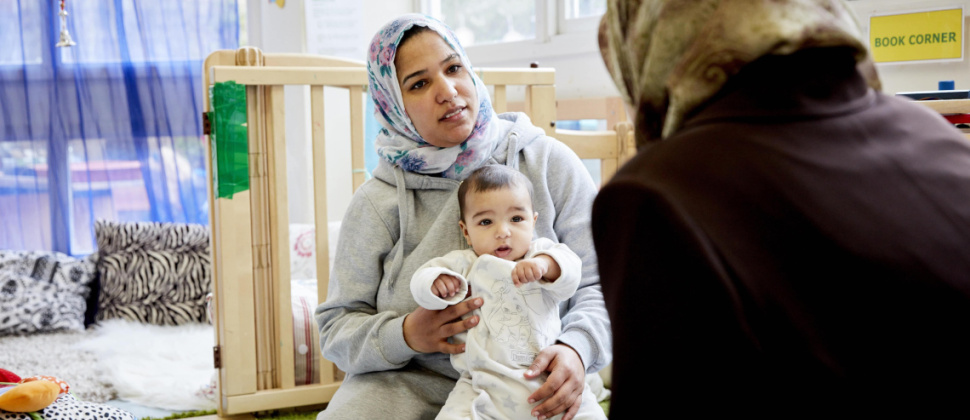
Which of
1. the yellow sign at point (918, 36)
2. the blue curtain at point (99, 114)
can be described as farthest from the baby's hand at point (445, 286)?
the blue curtain at point (99, 114)

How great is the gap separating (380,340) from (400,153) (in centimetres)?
37

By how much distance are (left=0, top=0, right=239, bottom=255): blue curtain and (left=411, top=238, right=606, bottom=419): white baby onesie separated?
2727 mm

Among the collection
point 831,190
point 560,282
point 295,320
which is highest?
point 831,190

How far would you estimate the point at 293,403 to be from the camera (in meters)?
1.91

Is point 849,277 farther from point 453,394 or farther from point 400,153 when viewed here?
point 400,153

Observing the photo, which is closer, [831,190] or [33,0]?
[831,190]

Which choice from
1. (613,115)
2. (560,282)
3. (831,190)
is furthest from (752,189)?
(613,115)

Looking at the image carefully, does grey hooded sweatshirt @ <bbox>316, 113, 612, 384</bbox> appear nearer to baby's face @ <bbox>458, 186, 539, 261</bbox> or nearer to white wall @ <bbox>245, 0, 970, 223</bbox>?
baby's face @ <bbox>458, 186, 539, 261</bbox>

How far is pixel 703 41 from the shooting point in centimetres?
69

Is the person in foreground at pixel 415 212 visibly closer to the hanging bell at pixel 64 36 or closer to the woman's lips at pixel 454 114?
the woman's lips at pixel 454 114

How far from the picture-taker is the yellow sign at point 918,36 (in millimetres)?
1871

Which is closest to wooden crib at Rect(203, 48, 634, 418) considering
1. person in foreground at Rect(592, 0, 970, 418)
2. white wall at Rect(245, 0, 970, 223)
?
white wall at Rect(245, 0, 970, 223)

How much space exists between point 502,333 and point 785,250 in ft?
2.31

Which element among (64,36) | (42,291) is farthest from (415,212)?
(64,36)
